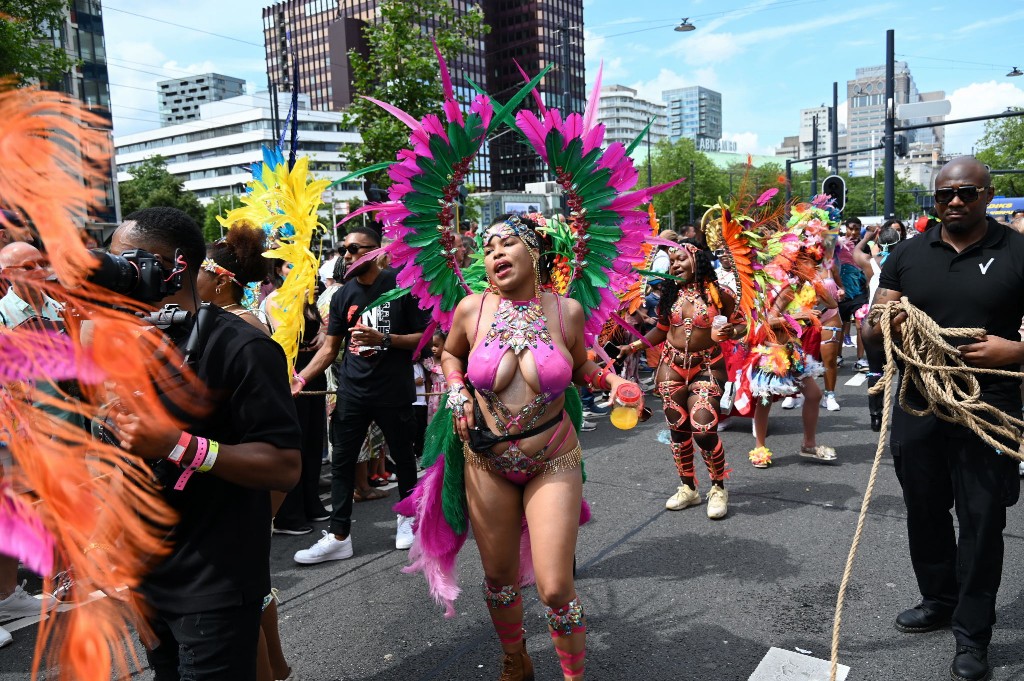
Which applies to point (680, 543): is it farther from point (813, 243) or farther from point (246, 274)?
point (813, 243)

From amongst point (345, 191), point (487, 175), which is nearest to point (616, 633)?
point (345, 191)

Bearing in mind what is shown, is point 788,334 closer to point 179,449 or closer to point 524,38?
point 179,449

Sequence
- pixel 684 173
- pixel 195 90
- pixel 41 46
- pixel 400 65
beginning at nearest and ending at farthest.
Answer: pixel 41 46 → pixel 400 65 → pixel 684 173 → pixel 195 90

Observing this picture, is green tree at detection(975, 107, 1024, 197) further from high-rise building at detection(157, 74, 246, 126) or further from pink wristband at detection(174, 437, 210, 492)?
high-rise building at detection(157, 74, 246, 126)

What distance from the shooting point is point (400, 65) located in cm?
1376

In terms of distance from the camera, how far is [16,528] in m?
1.23

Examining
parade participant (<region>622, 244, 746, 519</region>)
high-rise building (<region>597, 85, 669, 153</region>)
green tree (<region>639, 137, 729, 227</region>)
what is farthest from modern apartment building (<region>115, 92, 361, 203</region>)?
high-rise building (<region>597, 85, 669, 153</region>)

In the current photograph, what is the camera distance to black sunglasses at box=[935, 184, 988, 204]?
3039mm

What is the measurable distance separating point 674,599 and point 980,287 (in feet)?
6.85

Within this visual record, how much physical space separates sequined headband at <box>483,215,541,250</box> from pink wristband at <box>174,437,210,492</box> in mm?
1592

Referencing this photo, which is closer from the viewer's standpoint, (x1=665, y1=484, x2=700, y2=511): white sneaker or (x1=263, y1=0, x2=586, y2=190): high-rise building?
(x1=665, y1=484, x2=700, y2=511): white sneaker

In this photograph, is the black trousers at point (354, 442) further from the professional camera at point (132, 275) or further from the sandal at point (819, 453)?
the sandal at point (819, 453)

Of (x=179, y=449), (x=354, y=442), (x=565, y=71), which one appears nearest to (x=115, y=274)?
(x=179, y=449)

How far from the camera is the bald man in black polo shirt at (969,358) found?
3.04 meters
